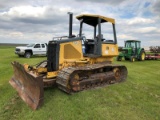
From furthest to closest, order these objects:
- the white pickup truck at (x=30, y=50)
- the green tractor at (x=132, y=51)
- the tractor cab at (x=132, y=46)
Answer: the white pickup truck at (x=30, y=50), the tractor cab at (x=132, y=46), the green tractor at (x=132, y=51)

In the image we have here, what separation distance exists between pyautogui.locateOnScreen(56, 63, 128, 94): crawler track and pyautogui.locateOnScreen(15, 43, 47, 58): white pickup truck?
17207 mm

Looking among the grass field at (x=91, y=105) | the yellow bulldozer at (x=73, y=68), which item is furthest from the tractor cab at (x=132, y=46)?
the grass field at (x=91, y=105)

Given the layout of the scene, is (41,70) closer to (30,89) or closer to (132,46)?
(30,89)

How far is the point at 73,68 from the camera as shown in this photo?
7.84 meters

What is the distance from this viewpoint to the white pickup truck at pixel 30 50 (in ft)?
82.8

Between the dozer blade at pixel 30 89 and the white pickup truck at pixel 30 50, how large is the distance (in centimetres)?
1732

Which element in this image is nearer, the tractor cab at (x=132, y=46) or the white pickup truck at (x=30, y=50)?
the tractor cab at (x=132, y=46)

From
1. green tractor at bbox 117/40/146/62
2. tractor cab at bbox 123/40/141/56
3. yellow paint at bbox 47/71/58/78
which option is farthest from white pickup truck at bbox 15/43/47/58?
yellow paint at bbox 47/71/58/78

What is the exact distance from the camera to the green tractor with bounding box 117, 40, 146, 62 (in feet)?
72.3

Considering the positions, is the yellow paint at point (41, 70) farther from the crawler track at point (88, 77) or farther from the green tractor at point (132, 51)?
the green tractor at point (132, 51)

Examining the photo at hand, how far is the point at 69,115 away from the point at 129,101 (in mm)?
2386

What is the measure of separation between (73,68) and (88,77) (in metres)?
0.95

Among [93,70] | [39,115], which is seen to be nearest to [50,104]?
[39,115]

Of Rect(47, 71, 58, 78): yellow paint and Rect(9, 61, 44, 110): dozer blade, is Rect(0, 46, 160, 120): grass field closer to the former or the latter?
Rect(9, 61, 44, 110): dozer blade
